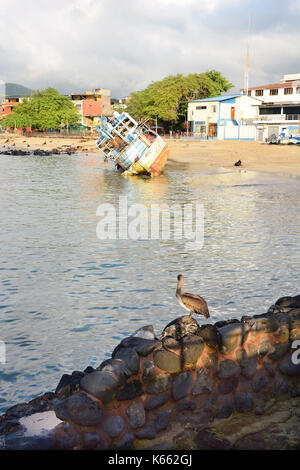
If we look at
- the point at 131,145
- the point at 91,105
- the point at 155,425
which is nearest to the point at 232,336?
the point at 155,425

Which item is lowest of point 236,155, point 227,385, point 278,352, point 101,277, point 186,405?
point 101,277

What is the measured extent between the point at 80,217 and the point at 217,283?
33.5ft

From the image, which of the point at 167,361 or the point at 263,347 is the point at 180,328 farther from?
the point at 167,361

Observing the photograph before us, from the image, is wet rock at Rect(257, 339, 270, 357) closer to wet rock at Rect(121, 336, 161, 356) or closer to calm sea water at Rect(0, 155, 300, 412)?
wet rock at Rect(121, 336, 161, 356)

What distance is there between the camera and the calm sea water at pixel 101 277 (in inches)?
289

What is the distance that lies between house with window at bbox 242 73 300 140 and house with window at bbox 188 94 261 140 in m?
1.15

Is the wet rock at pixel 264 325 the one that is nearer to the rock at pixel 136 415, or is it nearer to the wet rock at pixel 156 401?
the wet rock at pixel 156 401

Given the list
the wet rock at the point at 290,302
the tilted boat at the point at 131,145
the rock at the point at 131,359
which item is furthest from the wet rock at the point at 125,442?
the tilted boat at the point at 131,145

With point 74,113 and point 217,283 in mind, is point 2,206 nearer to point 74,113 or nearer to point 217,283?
point 217,283

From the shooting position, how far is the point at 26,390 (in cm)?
609

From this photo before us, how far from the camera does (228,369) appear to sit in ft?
16.3

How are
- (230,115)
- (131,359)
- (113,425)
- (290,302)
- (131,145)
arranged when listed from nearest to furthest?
(113,425) < (131,359) < (290,302) < (131,145) < (230,115)

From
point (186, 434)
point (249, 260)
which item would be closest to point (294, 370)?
point (186, 434)

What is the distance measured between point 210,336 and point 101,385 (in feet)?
4.22
